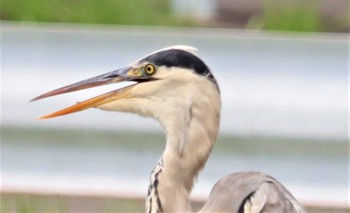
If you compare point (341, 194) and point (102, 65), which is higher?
point (102, 65)

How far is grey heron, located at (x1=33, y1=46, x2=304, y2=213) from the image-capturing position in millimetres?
5398

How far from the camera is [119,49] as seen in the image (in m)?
6.97

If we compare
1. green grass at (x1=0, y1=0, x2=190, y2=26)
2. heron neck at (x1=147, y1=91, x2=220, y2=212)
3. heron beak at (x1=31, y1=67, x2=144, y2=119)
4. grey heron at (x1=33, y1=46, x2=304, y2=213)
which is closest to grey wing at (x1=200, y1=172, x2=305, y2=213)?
grey heron at (x1=33, y1=46, x2=304, y2=213)

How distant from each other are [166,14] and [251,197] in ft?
9.47

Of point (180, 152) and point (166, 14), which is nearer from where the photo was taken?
point (180, 152)

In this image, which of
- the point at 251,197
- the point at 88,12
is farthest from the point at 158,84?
the point at 88,12

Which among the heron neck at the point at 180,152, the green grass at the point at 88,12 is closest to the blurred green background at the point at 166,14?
the green grass at the point at 88,12

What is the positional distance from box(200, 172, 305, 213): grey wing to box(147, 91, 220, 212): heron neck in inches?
6.0

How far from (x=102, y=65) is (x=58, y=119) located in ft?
1.04

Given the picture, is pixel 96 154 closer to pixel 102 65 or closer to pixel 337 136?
pixel 102 65

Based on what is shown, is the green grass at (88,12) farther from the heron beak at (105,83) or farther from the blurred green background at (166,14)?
the heron beak at (105,83)

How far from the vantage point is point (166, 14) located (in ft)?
27.0

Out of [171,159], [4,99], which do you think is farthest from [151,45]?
[171,159]

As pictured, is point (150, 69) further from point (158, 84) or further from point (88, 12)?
point (88, 12)
